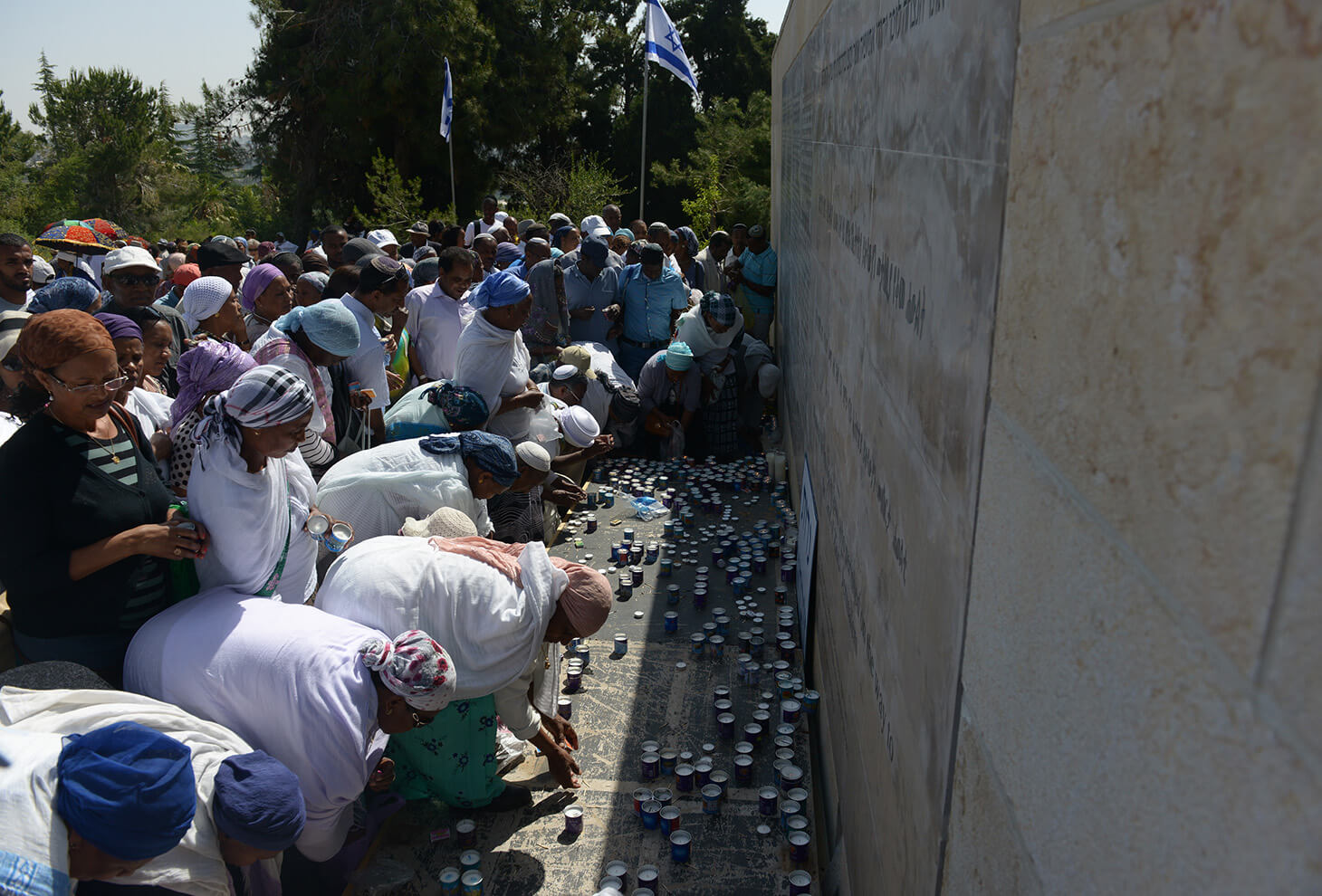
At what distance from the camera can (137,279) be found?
470cm

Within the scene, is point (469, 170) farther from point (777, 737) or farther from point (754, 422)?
point (777, 737)

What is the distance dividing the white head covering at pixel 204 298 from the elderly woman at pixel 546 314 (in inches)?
120

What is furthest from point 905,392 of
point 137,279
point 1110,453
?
point 137,279

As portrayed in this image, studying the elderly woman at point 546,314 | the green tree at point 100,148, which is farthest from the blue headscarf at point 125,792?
the green tree at point 100,148

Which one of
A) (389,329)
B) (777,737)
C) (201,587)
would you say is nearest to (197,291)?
(389,329)

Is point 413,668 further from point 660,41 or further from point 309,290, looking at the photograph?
point 660,41

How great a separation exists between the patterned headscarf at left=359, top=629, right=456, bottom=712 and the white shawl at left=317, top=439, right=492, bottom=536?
1074 millimetres

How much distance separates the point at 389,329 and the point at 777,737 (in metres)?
4.67

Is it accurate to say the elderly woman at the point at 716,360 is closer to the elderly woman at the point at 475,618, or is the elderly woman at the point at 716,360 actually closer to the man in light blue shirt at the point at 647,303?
the man in light blue shirt at the point at 647,303

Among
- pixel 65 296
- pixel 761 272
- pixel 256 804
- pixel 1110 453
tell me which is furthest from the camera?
pixel 761 272

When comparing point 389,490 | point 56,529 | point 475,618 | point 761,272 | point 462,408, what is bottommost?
point 475,618

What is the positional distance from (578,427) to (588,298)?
2.64 metres

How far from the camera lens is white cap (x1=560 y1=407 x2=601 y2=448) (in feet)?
21.0

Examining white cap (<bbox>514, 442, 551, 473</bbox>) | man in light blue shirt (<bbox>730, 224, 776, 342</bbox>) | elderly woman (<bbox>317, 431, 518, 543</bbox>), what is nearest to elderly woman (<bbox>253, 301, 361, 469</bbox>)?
elderly woman (<bbox>317, 431, 518, 543</bbox>)
